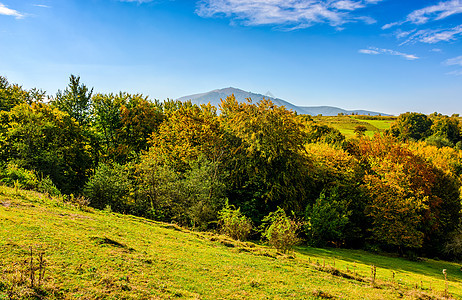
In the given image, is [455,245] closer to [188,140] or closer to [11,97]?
[188,140]

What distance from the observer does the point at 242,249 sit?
70.3 ft

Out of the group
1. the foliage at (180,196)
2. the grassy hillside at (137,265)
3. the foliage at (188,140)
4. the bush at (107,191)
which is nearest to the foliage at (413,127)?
the foliage at (188,140)

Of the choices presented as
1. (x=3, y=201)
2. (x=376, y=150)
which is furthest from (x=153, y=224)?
(x=376, y=150)

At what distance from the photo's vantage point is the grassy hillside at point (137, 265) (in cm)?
1045

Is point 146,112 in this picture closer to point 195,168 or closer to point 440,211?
point 195,168

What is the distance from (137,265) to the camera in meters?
13.4

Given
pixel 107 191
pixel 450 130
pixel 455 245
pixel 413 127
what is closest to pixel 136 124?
pixel 107 191

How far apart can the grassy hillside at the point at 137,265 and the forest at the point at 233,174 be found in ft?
18.1

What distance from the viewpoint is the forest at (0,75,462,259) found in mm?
29250

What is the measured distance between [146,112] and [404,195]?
40.2m

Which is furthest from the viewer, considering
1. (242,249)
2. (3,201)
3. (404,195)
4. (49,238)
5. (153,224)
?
(404,195)

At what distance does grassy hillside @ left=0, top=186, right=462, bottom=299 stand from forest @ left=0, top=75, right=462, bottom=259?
5.53 m

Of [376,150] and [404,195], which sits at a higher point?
[376,150]

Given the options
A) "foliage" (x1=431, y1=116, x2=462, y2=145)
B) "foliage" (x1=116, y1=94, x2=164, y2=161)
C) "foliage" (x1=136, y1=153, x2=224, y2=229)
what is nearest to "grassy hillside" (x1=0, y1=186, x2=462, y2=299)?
"foliage" (x1=136, y1=153, x2=224, y2=229)
